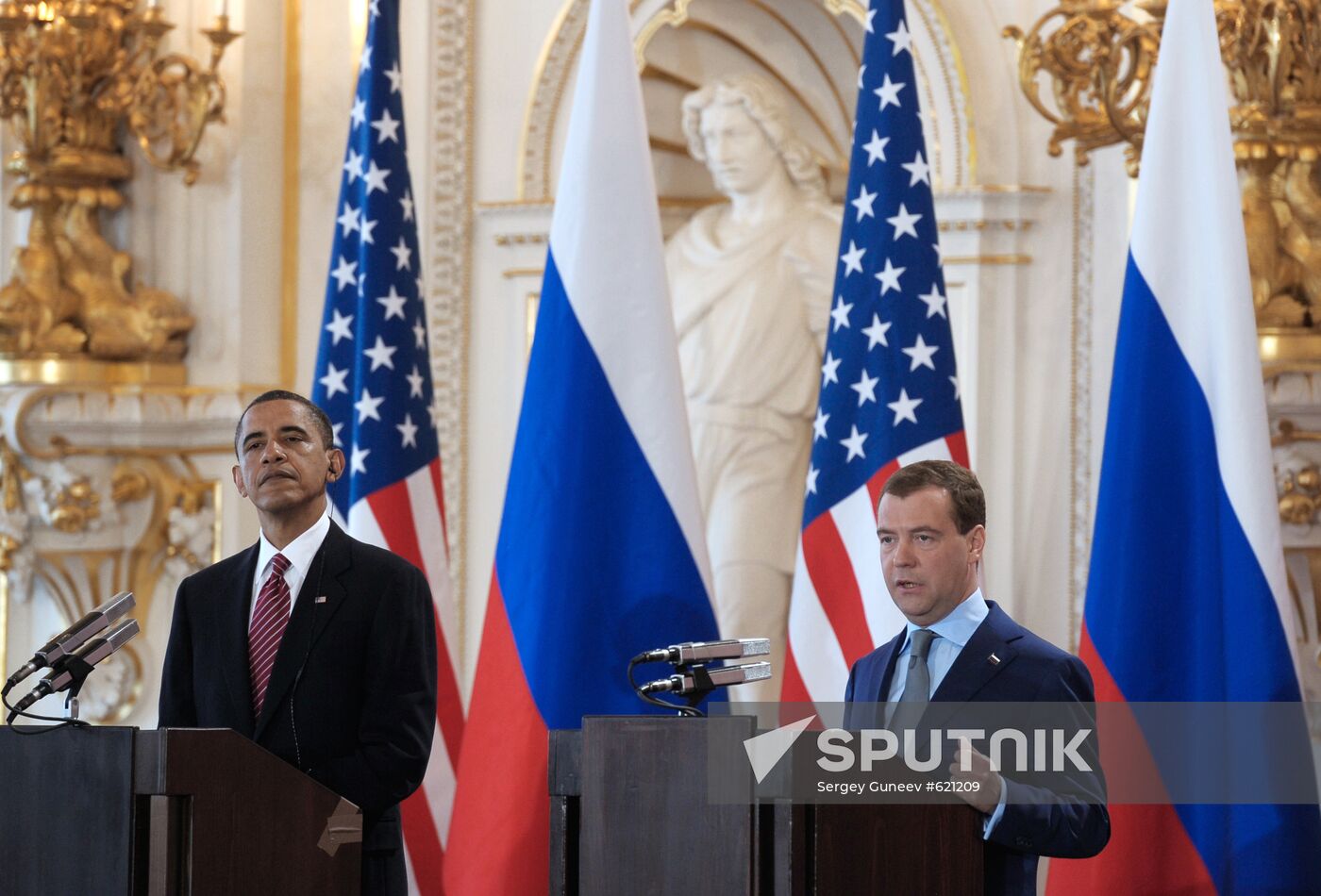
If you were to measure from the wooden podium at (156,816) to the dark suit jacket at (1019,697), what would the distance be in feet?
2.54

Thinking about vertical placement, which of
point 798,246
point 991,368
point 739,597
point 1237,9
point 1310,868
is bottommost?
point 1310,868

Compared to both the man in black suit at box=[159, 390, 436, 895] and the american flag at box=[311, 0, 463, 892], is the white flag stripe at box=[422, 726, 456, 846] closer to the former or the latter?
the american flag at box=[311, 0, 463, 892]

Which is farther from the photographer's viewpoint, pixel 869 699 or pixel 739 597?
pixel 739 597

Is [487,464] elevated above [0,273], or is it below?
below

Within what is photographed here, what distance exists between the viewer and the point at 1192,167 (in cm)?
393

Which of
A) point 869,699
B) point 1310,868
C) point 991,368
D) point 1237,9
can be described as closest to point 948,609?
point 869,699

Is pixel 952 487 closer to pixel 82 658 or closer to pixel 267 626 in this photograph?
pixel 267 626

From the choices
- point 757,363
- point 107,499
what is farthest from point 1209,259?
point 107,499

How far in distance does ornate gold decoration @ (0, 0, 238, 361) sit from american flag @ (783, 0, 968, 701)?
6.48 ft

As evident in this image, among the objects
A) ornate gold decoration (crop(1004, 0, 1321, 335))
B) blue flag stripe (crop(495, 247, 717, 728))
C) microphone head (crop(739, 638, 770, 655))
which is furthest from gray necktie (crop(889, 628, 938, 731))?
ornate gold decoration (crop(1004, 0, 1321, 335))

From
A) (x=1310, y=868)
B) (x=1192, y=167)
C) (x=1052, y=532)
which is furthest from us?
(x=1052, y=532)

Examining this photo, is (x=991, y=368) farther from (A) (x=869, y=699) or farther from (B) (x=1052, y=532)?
(A) (x=869, y=699)

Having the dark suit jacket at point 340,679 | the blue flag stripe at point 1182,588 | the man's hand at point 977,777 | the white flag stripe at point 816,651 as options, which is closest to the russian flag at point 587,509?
the white flag stripe at point 816,651

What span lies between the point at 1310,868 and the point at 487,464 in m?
2.69
